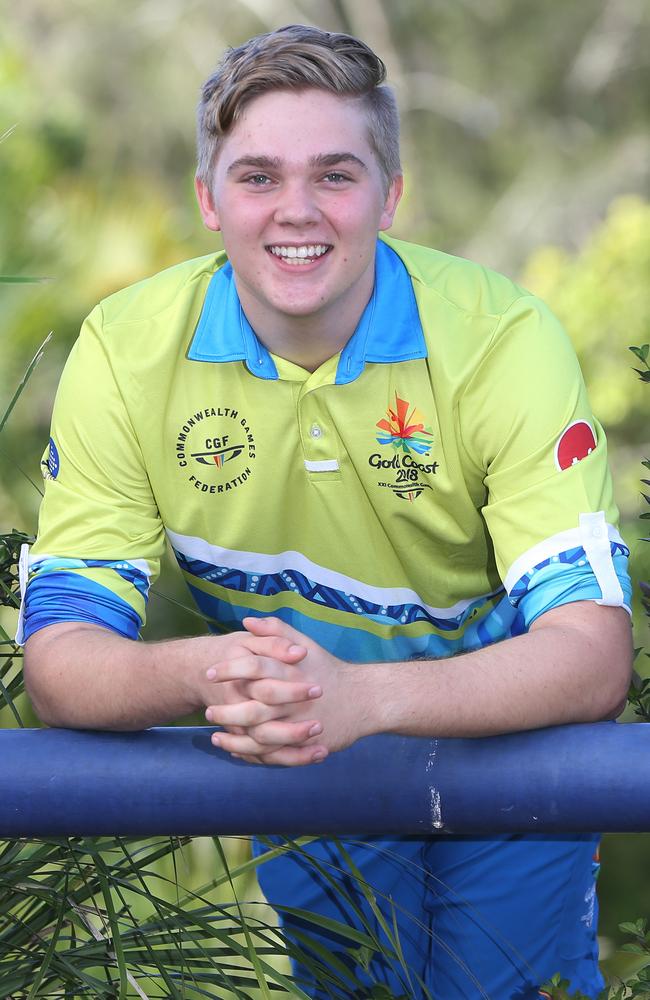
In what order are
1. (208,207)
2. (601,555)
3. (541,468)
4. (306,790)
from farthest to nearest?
(208,207), (541,468), (601,555), (306,790)

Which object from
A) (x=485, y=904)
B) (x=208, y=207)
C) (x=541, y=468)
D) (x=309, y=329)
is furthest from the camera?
(x=485, y=904)

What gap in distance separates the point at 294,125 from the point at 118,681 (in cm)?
99

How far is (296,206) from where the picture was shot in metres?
2.24

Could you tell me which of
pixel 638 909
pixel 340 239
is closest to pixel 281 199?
pixel 340 239

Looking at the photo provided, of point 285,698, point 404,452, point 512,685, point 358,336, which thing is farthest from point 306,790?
point 358,336

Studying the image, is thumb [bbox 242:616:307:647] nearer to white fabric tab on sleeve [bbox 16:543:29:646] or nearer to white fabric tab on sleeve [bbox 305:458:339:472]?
white fabric tab on sleeve [bbox 16:543:29:646]

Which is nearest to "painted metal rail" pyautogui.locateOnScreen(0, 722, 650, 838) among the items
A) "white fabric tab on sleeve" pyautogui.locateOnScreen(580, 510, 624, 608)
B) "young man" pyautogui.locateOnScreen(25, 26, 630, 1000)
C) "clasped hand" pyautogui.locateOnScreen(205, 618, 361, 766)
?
"clasped hand" pyautogui.locateOnScreen(205, 618, 361, 766)

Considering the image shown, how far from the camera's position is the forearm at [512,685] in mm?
1603

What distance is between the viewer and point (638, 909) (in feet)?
32.5

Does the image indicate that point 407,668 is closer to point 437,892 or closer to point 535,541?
point 535,541

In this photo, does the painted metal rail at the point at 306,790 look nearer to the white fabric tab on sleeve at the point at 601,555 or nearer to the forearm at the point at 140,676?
the forearm at the point at 140,676

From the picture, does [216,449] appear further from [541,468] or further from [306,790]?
[306,790]

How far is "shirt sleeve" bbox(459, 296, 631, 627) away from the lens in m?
2.00

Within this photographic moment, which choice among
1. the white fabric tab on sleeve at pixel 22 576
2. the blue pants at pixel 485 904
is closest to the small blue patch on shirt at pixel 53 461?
the white fabric tab on sleeve at pixel 22 576
